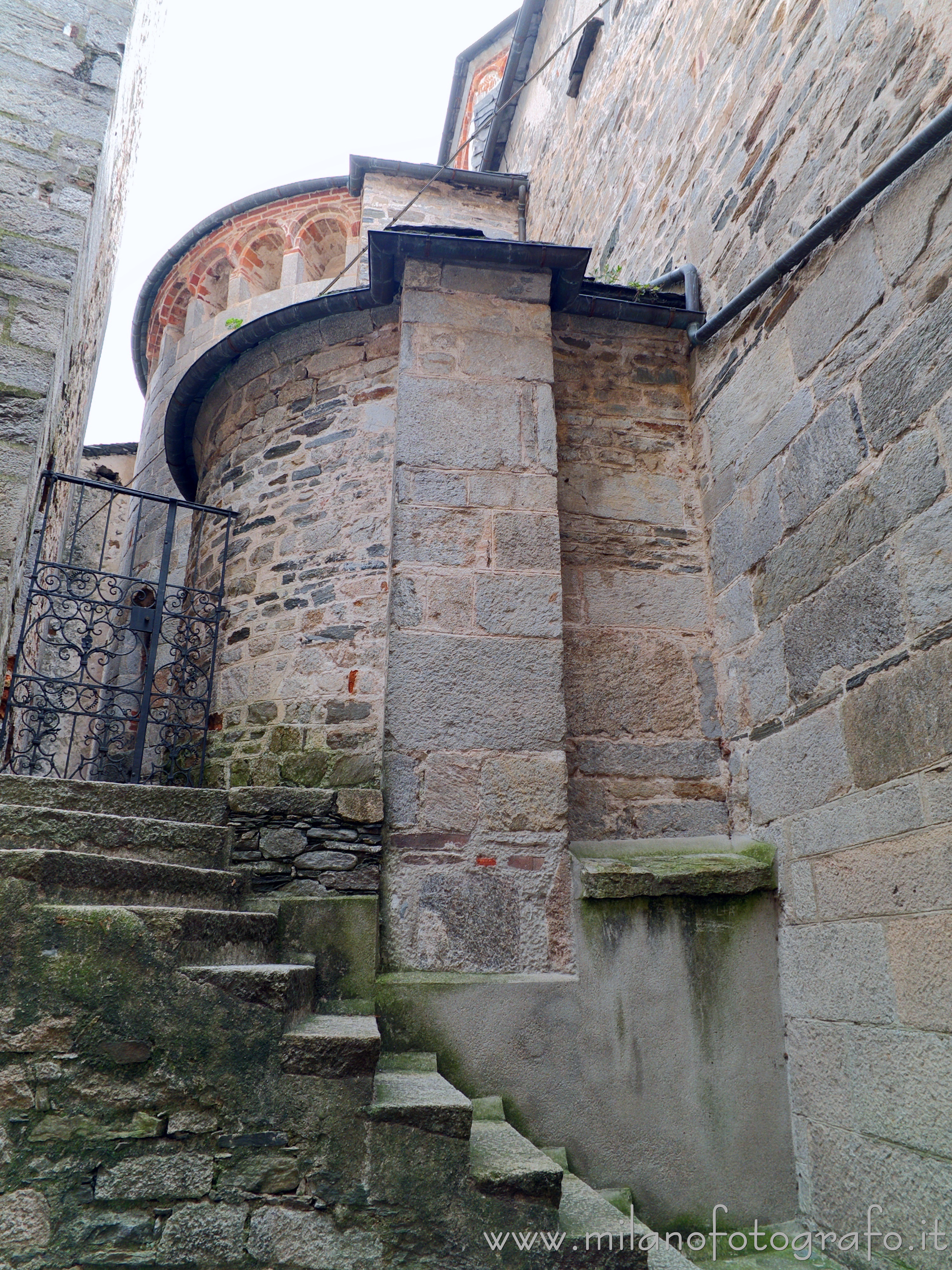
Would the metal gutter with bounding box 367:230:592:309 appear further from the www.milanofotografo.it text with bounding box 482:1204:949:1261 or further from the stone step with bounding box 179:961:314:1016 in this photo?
the www.milanofotografo.it text with bounding box 482:1204:949:1261

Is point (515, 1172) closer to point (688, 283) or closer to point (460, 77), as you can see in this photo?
point (688, 283)

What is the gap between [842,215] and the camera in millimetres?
3086

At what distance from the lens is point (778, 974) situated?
3.27m

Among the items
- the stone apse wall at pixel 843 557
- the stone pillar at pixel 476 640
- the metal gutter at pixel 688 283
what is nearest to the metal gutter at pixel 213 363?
the stone pillar at pixel 476 640

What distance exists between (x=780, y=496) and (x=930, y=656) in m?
1.16

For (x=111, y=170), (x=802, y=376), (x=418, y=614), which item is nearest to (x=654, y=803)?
(x=418, y=614)

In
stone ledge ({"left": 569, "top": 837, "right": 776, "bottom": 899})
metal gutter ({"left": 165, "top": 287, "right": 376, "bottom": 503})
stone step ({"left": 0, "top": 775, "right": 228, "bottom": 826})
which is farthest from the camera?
metal gutter ({"left": 165, "top": 287, "right": 376, "bottom": 503})

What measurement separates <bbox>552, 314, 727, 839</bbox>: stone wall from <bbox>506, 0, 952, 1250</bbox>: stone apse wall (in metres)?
0.11

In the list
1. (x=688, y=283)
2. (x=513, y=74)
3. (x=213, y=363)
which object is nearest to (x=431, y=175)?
(x=513, y=74)

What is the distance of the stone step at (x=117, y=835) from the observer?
2693mm

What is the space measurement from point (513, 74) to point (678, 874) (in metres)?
9.58

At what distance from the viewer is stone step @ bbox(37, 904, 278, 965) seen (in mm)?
2189

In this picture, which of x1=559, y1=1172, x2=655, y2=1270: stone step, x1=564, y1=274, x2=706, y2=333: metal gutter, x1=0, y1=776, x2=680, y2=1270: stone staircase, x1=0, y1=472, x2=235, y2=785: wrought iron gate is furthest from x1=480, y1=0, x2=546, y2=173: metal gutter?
x1=559, y1=1172, x2=655, y2=1270: stone step

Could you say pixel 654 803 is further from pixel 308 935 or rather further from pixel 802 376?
pixel 802 376
